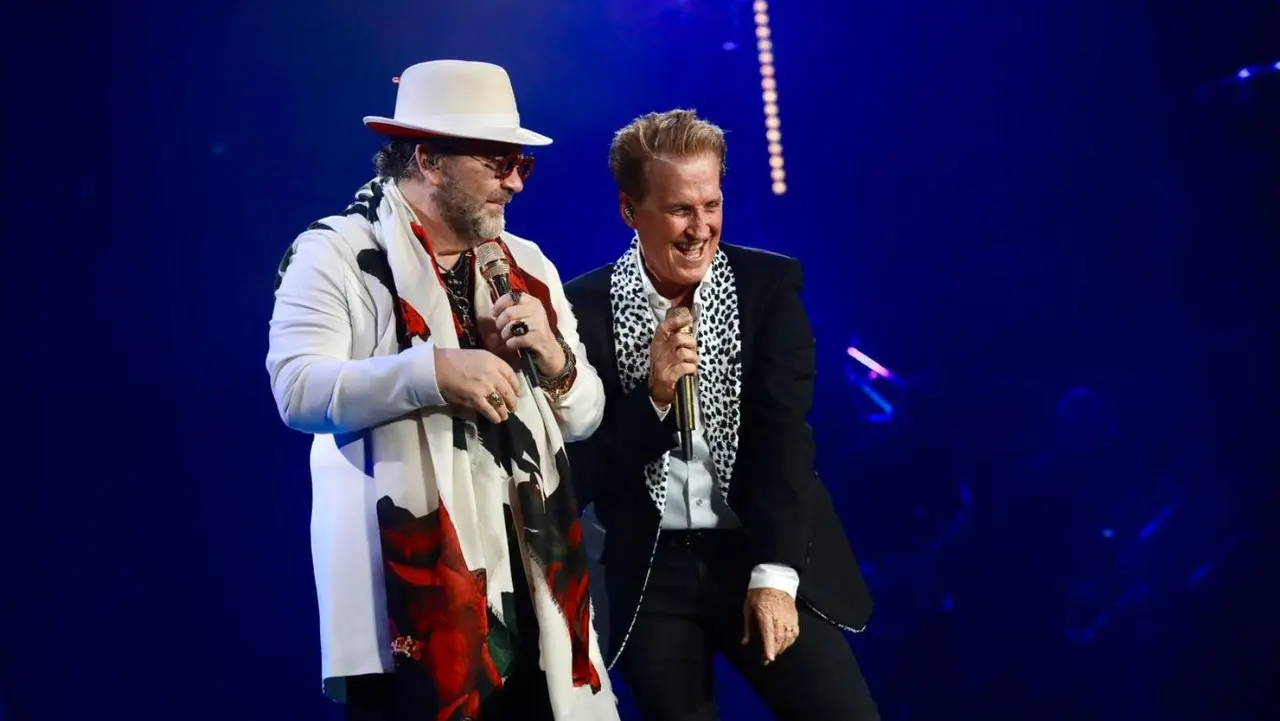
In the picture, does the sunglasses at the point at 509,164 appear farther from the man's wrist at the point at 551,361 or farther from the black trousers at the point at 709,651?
the black trousers at the point at 709,651

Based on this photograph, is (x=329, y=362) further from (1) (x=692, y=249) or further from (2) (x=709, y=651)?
(2) (x=709, y=651)

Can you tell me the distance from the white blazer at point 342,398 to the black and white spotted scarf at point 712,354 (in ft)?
2.01

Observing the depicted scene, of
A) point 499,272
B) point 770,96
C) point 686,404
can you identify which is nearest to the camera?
point 499,272

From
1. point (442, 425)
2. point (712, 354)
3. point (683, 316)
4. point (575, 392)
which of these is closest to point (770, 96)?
point (712, 354)

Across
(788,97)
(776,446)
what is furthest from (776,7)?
(776,446)

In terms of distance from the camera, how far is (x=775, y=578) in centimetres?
236

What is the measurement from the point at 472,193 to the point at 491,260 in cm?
12

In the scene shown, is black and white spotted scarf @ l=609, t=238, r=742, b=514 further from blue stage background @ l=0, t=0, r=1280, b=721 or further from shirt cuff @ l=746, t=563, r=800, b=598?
blue stage background @ l=0, t=0, r=1280, b=721

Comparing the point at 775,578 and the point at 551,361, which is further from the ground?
the point at 551,361

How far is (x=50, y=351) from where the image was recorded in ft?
9.52

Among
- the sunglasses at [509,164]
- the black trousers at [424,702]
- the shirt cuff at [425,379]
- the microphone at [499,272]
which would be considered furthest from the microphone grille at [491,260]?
the black trousers at [424,702]

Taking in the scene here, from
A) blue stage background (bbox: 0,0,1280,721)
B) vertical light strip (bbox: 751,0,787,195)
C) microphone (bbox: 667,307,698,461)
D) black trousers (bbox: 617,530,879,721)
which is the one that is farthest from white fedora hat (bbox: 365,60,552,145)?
vertical light strip (bbox: 751,0,787,195)

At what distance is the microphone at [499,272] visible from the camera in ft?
6.83

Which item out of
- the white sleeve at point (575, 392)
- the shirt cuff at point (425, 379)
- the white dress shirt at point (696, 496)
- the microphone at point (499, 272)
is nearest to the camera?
the shirt cuff at point (425, 379)
